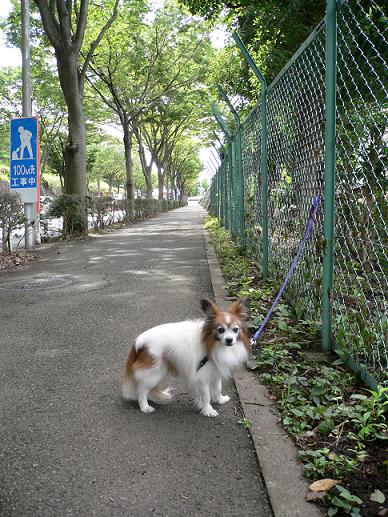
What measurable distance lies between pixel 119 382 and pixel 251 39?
7.44 meters

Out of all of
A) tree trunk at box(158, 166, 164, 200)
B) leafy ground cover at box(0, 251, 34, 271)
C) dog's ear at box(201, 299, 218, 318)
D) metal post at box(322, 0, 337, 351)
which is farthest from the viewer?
tree trunk at box(158, 166, 164, 200)

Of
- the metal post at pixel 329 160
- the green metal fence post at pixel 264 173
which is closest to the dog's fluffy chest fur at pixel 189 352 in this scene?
the metal post at pixel 329 160

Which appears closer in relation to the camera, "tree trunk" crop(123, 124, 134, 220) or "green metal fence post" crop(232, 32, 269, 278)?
"green metal fence post" crop(232, 32, 269, 278)

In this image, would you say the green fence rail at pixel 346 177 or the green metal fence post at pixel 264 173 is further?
the green metal fence post at pixel 264 173

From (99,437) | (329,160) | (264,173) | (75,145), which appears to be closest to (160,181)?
(75,145)

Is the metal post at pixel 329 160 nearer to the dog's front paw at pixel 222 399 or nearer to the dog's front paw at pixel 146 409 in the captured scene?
the dog's front paw at pixel 222 399

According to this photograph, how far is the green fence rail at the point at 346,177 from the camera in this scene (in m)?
3.17

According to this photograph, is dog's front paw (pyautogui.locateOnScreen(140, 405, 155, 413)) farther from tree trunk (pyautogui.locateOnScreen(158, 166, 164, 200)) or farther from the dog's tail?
tree trunk (pyautogui.locateOnScreen(158, 166, 164, 200))

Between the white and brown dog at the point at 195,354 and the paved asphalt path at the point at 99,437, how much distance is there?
0.18 meters

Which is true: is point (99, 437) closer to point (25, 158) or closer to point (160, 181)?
point (25, 158)

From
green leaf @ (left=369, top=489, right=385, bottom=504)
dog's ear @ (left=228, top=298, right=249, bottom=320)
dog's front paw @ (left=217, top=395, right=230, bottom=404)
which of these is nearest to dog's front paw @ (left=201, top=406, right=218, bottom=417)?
dog's front paw @ (left=217, top=395, right=230, bottom=404)

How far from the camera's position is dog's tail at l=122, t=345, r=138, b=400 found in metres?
3.09

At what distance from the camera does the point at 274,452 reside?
2510 mm

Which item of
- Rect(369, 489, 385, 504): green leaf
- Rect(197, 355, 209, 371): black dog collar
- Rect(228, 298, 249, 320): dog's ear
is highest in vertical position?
Rect(228, 298, 249, 320): dog's ear
